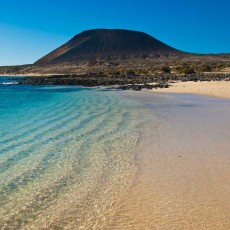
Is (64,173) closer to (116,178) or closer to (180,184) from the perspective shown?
(116,178)

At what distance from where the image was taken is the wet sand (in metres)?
5.08

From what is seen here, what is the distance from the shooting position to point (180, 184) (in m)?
6.58

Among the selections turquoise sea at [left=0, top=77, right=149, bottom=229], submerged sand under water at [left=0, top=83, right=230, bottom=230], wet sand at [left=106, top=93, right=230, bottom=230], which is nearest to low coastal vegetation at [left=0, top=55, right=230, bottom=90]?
turquoise sea at [left=0, top=77, right=149, bottom=229]

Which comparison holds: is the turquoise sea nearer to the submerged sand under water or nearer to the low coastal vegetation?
the submerged sand under water

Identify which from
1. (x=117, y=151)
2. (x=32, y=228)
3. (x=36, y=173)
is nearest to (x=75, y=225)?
(x=32, y=228)

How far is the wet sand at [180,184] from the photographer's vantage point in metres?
5.08

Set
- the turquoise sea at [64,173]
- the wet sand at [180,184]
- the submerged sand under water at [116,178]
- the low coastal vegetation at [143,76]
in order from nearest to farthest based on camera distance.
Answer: the wet sand at [180,184] → the submerged sand under water at [116,178] → the turquoise sea at [64,173] → the low coastal vegetation at [143,76]

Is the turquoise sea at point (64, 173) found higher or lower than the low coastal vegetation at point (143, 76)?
higher

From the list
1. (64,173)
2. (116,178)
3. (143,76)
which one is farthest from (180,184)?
(143,76)

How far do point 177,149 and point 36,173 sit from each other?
385 centimetres

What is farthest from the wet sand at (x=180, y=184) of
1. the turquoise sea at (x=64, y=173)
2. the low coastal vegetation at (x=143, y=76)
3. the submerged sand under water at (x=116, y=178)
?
the low coastal vegetation at (x=143, y=76)

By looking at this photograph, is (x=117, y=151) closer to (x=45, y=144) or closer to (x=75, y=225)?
(x=45, y=144)

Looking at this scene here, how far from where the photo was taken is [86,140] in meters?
10.8

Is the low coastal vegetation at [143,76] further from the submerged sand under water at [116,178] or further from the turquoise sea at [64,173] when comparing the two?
the submerged sand under water at [116,178]
